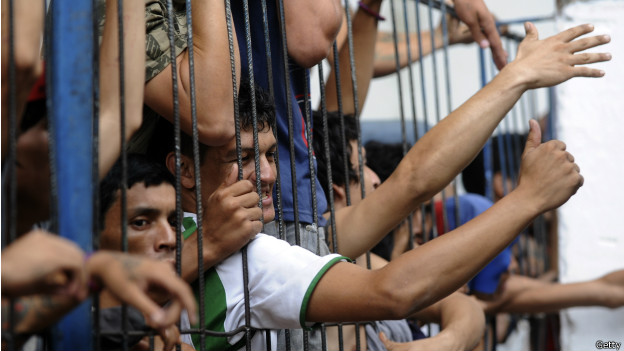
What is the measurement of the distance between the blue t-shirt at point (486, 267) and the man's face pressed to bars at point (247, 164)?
5.76ft

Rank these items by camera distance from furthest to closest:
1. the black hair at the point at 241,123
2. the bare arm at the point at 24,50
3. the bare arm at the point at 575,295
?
the bare arm at the point at 575,295, the black hair at the point at 241,123, the bare arm at the point at 24,50

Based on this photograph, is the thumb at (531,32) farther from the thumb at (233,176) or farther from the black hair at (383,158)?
the black hair at (383,158)

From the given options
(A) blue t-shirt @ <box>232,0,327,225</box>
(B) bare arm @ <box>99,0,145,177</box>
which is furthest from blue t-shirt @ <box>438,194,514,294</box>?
(B) bare arm @ <box>99,0,145,177</box>

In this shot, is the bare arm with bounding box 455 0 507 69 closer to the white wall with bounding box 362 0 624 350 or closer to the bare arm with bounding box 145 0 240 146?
the bare arm with bounding box 145 0 240 146

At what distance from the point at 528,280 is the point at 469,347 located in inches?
50.0

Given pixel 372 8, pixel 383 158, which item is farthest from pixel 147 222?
pixel 383 158

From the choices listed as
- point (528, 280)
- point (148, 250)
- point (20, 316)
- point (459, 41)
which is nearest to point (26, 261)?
point (20, 316)

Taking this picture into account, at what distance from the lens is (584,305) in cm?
442

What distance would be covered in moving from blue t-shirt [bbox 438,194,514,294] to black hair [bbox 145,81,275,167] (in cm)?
173

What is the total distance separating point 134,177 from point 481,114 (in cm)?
88

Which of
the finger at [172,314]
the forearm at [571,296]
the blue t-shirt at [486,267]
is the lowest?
the forearm at [571,296]

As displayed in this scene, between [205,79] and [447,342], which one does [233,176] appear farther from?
[447,342]

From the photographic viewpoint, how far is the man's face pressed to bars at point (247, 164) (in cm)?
243

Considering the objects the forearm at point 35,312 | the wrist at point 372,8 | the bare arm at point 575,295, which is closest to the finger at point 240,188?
the forearm at point 35,312
